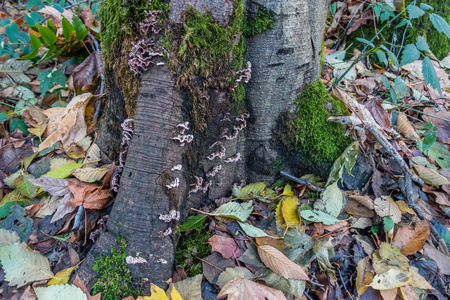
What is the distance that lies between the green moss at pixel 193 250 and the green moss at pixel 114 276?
378 millimetres

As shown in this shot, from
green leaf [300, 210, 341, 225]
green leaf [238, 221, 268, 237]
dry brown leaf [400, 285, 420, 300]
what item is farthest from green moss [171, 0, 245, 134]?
dry brown leaf [400, 285, 420, 300]

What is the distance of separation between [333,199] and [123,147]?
1.85 m

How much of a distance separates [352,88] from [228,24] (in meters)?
2.16

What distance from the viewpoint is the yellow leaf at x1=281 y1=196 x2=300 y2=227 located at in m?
2.35

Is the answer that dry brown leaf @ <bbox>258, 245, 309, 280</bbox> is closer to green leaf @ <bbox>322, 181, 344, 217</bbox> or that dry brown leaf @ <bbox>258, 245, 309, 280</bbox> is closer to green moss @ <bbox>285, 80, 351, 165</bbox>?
green leaf @ <bbox>322, 181, 344, 217</bbox>

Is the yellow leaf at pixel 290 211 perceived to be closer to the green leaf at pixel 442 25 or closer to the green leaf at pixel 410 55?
the green leaf at pixel 410 55

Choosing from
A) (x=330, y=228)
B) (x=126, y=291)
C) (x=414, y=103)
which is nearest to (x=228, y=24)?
(x=330, y=228)

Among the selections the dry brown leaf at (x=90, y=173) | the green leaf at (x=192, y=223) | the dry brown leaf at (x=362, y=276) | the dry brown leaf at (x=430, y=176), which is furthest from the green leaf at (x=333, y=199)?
the dry brown leaf at (x=90, y=173)

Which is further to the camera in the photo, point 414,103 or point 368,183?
point 414,103

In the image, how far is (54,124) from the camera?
3117 mm

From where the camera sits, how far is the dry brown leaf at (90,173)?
2.49 metres

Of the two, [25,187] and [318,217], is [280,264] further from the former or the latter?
[25,187]

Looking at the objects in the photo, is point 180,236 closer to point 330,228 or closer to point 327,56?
point 330,228

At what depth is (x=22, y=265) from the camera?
2.08 m
